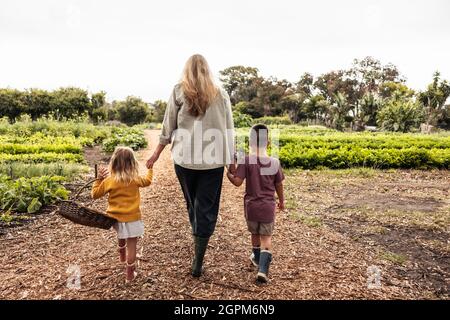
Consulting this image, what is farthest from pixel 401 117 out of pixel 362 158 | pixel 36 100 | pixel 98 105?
pixel 36 100

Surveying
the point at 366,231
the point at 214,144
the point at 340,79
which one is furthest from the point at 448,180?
the point at 340,79

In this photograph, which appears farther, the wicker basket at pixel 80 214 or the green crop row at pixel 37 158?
the green crop row at pixel 37 158

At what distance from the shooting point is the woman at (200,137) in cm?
315

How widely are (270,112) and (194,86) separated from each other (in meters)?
53.0

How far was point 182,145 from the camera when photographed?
325 cm

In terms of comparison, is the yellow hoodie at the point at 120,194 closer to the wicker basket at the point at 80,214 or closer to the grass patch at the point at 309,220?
the wicker basket at the point at 80,214

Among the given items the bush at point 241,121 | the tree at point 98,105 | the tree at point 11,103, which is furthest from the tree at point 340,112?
the tree at point 11,103

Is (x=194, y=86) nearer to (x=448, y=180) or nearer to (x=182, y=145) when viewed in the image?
(x=182, y=145)

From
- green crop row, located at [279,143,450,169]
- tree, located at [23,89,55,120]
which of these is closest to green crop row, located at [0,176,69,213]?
green crop row, located at [279,143,450,169]

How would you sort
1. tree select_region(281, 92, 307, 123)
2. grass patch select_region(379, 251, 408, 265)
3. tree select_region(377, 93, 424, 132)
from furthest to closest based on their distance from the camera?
tree select_region(281, 92, 307, 123), tree select_region(377, 93, 424, 132), grass patch select_region(379, 251, 408, 265)

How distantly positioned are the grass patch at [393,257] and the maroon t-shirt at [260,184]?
1849 mm

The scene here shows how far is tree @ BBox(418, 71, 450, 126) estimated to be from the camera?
40062 millimetres

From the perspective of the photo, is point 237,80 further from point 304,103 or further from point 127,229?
point 127,229

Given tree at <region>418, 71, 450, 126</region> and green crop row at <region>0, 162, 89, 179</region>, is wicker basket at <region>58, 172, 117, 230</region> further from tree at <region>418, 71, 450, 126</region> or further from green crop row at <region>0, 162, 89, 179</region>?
tree at <region>418, 71, 450, 126</region>
